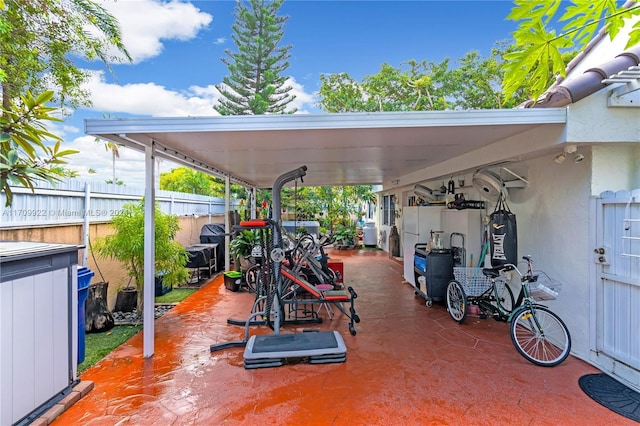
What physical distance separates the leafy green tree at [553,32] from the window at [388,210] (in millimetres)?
9255

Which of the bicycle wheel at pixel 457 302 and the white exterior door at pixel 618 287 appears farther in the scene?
the bicycle wheel at pixel 457 302

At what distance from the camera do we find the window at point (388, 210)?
39.4 ft

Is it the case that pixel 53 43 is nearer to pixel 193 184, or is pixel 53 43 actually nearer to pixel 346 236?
pixel 346 236

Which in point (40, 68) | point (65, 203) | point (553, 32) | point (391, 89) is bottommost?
point (65, 203)

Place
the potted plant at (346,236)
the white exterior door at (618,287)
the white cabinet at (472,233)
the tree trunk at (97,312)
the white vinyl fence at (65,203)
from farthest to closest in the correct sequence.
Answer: the potted plant at (346,236)
the white cabinet at (472,233)
the tree trunk at (97,312)
the white vinyl fence at (65,203)
the white exterior door at (618,287)

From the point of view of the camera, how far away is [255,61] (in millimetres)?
16516

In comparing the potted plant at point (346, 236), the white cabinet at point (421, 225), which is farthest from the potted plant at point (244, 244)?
the potted plant at point (346, 236)

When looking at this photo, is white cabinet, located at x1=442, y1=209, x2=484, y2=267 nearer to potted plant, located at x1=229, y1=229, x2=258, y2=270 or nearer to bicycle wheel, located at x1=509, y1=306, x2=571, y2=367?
bicycle wheel, located at x1=509, y1=306, x2=571, y2=367

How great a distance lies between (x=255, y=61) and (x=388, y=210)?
1071 centimetres

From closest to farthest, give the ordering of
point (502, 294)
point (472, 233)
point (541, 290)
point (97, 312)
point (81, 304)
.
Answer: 1. point (81, 304)
2. point (541, 290)
3. point (97, 312)
4. point (502, 294)
5. point (472, 233)

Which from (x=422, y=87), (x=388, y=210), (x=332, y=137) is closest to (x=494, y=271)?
(x=332, y=137)

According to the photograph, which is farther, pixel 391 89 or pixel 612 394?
pixel 391 89

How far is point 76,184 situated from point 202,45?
1330cm

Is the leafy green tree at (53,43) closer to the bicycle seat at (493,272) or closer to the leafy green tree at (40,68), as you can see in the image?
the leafy green tree at (40,68)
